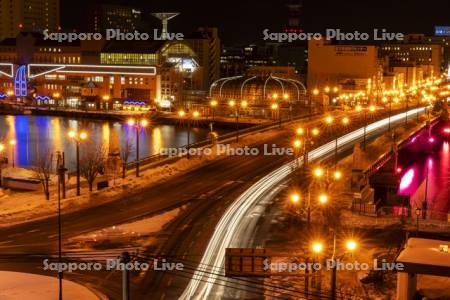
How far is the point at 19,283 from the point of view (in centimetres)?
1078

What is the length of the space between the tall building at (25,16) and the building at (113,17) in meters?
11.9

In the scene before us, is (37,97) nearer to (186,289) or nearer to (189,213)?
(189,213)

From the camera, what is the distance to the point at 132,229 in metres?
14.3

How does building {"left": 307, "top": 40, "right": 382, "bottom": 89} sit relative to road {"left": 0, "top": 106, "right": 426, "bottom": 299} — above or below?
above

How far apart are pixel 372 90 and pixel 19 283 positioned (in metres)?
47.8

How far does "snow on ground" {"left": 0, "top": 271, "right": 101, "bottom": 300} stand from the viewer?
10203 mm

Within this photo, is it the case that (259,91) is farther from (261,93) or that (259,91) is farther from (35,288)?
(35,288)

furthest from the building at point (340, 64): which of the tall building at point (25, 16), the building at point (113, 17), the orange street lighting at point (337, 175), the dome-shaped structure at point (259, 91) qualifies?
the building at point (113, 17)

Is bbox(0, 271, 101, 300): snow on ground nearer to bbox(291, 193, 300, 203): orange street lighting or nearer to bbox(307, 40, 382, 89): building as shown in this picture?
bbox(291, 193, 300, 203): orange street lighting

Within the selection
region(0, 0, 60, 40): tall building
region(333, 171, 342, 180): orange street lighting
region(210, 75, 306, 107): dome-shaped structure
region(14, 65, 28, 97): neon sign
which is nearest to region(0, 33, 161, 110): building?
region(14, 65, 28, 97): neon sign

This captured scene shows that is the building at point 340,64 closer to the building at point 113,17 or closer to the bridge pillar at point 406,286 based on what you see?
the bridge pillar at point 406,286

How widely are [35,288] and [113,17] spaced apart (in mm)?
107330

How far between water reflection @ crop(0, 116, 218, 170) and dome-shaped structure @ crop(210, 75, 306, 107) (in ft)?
12.7

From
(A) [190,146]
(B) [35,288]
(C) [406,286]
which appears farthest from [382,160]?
(B) [35,288]
